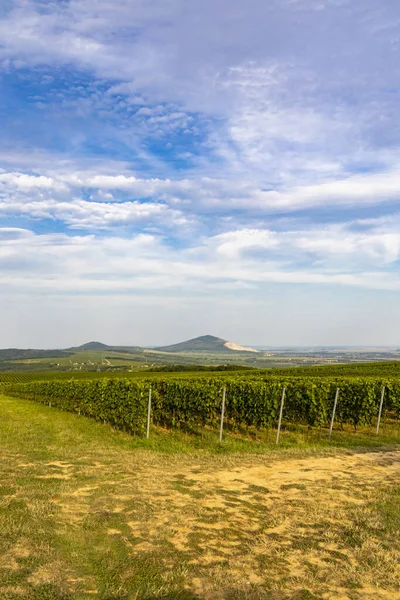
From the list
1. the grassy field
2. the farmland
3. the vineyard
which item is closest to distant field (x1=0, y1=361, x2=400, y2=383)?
the vineyard

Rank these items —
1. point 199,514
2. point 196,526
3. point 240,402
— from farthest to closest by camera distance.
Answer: point 240,402, point 199,514, point 196,526

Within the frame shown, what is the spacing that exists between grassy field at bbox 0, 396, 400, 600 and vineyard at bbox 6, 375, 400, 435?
A: 5688 millimetres

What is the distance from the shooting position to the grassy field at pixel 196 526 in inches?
239

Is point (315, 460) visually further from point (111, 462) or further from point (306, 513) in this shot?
point (111, 462)

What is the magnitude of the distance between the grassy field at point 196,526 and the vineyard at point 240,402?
5.69 metres

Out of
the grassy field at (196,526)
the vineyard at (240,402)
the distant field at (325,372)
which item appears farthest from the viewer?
the distant field at (325,372)

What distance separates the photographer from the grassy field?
6062mm

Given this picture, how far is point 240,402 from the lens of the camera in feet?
69.5

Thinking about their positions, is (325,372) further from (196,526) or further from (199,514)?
(196,526)

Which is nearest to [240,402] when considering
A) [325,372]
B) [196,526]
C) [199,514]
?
[199,514]

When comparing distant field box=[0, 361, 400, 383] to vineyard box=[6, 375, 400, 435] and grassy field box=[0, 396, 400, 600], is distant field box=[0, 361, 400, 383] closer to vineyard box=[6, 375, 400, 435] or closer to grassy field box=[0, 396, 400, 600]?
vineyard box=[6, 375, 400, 435]

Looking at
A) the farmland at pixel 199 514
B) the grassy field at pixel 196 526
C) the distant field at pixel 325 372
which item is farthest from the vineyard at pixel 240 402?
the distant field at pixel 325 372

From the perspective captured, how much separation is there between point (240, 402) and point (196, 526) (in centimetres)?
1322

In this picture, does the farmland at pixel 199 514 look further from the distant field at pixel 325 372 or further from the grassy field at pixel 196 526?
the distant field at pixel 325 372
